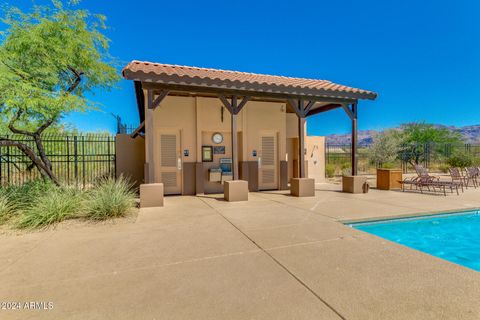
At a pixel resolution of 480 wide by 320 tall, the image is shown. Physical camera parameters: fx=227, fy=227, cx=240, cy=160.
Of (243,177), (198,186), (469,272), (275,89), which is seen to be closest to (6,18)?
(198,186)

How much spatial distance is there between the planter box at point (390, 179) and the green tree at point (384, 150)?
8680mm

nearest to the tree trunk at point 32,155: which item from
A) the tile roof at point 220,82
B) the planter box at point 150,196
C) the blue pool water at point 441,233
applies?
the planter box at point 150,196

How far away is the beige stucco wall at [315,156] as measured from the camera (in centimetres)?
1206

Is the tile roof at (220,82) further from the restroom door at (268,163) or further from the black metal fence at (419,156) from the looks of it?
the black metal fence at (419,156)

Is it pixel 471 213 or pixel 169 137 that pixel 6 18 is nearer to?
pixel 169 137

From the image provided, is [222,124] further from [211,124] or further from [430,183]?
[430,183]

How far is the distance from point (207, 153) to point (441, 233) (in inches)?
295

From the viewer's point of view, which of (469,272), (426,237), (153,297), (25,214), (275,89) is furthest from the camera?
(275,89)

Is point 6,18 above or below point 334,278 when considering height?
above

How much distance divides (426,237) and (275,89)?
19.3ft

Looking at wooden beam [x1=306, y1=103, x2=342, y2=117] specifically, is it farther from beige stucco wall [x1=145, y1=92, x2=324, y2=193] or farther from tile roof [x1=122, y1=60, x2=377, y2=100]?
beige stucco wall [x1=145, y1=92, x2=324, y2=193]

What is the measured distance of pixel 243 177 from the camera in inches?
380

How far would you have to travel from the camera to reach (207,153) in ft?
30.8

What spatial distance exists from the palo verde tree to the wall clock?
440cm
